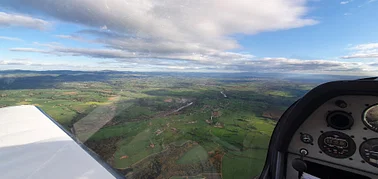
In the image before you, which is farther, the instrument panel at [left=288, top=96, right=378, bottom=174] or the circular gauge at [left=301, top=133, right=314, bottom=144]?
the circular gauge at [left=301, top=133, right=314, bottom=144]

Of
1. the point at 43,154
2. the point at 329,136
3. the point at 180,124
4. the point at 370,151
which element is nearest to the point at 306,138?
the point at 329,136

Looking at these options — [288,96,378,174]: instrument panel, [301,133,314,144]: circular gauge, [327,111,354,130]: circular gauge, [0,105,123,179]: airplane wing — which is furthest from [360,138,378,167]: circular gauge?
[0,105,123,179]: airplane wing

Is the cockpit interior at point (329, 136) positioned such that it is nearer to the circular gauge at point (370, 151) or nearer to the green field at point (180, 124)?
the circular gauge at point (370, 151)

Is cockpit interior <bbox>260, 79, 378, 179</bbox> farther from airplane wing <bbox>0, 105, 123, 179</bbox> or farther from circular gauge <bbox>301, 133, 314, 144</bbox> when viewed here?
airplane wing <bbox>0, 105, 123, 179</bbox>

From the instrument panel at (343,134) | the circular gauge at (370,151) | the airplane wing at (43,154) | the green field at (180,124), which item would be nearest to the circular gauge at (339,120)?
the instrument panel at (343,134)

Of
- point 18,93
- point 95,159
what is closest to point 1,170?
point 95,159

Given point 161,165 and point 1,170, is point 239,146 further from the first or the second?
point 1,170

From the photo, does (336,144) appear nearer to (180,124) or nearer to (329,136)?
(329,136)
